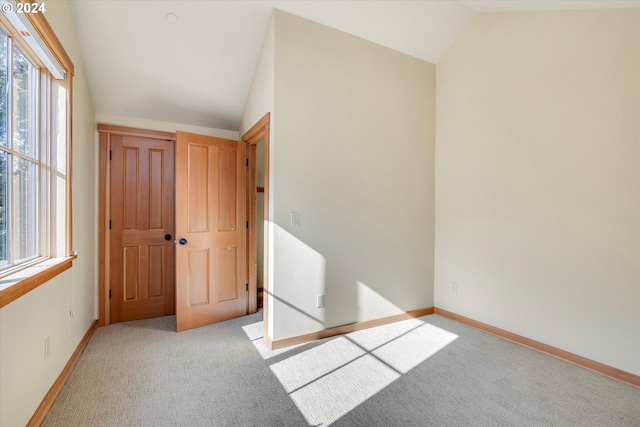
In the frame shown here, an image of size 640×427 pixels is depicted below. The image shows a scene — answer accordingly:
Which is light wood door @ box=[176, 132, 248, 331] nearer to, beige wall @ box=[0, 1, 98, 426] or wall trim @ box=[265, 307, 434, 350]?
beige wall @ box=[0, 1, 98, 426]

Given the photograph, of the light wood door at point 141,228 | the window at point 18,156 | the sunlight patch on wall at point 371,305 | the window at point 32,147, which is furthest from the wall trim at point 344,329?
the window at point 18,156

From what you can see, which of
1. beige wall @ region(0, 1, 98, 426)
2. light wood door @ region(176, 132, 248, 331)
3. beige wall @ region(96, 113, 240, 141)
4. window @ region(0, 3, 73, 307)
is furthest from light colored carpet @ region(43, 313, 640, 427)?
beige wall @ region(96, 113, 240, 141)

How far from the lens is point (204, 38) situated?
8.80 feet

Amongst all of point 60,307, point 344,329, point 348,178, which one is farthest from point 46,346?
point 348,178

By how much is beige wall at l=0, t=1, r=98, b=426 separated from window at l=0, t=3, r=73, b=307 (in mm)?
204

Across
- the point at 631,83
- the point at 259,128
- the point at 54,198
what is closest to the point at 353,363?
the point at 259,128

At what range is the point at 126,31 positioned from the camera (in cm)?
252

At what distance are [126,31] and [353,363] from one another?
3.41m

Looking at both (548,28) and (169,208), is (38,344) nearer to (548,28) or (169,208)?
(169,208)

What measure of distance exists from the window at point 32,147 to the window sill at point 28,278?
0.01 m

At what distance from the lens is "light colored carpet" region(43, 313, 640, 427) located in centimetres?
175

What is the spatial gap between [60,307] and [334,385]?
6.53ft

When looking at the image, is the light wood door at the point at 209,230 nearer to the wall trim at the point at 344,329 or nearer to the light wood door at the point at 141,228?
the light wood door at the point at 141,228

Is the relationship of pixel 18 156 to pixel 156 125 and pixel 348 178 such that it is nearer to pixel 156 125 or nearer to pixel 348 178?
pixel 156 125
